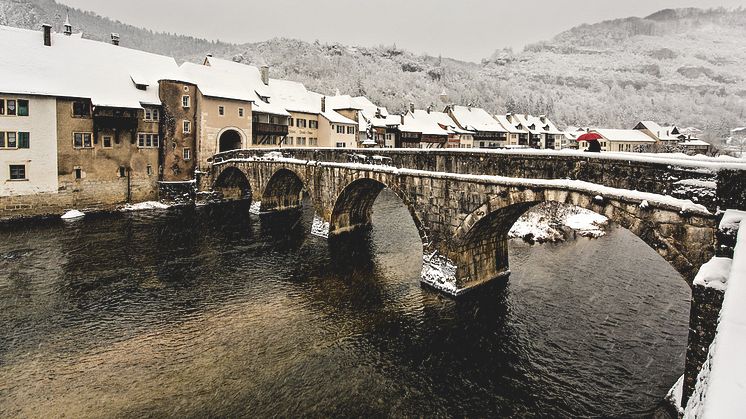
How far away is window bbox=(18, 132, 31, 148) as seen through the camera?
124 feet

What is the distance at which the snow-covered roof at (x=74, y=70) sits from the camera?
128 ft

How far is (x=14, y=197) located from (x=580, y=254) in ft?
148

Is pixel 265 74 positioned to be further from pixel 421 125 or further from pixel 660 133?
pixel 660 133

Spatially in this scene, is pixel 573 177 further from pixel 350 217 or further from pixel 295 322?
pixel 350 217

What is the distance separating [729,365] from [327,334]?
13.9m

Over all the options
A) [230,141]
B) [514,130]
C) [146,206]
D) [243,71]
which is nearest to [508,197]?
[146,206]

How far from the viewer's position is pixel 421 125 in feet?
251

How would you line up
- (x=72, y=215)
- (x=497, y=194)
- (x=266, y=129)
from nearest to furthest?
(x=497, y=194) → (x=72, y=215) → (x=266, y=129)

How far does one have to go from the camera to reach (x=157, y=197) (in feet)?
154

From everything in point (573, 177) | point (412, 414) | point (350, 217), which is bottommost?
point (412, 414)

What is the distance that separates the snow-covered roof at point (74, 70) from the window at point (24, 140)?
11.6 ft

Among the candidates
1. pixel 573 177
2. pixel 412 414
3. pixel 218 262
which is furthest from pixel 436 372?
pixel 218 262

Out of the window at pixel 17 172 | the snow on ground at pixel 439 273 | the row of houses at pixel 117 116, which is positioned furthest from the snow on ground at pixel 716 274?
the window at pixel 17 172

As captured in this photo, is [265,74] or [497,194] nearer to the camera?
[497,194]
